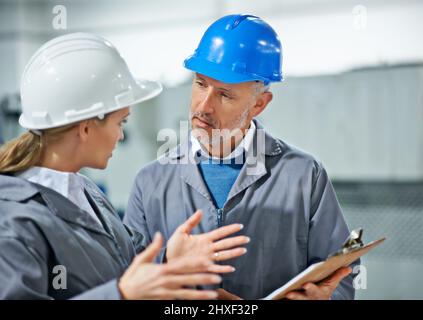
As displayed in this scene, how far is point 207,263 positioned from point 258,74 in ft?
2.62

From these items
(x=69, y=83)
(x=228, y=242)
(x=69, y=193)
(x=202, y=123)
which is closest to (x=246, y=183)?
(x=202, y=123)

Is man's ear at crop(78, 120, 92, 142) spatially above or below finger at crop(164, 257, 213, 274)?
above

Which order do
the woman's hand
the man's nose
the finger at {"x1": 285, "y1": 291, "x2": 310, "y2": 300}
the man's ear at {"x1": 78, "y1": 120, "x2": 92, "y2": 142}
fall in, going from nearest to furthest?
the woman's hand < the man's ear at {"x1": 78, "y1": 120, "x2": 92, "y2": 142} < the finger at {"x1": 285, "y1": 291, "x2": 310, "y2": 300} < the man's nose

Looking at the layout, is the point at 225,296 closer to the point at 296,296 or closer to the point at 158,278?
the point at 296,296

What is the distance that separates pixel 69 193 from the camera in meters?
1.51

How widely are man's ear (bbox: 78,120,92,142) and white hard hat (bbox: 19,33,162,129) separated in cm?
4

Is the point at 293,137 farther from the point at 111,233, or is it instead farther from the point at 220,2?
the point at 111,233

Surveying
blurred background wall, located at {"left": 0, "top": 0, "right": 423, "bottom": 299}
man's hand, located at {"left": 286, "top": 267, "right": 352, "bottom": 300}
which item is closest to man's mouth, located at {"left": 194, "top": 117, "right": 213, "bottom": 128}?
man's hand, located at {"left": 286, "top": 267, "right": 352, "bottom": 300}

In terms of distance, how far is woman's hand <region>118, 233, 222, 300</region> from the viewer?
1.21 metres

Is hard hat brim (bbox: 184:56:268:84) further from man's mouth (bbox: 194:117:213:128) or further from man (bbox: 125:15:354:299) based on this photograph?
man's mouth (bbox: 194:117:213:128)

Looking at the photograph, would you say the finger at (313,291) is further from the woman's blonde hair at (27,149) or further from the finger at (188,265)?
the woman's blonde hair at (27,149)

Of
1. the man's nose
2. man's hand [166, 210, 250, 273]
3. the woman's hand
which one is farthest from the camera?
the man's nose

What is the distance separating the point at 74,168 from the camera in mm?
1496
